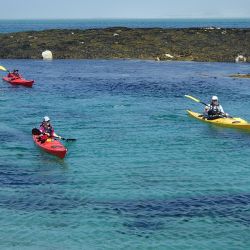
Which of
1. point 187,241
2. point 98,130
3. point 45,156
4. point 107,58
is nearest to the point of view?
point 187,241

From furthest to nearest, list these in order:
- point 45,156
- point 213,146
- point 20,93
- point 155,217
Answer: point 20,93 < point 213,146 < point 45,156 < point 155,217

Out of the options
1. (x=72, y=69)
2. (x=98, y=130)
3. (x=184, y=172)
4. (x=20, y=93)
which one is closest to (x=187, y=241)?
(x=184, y=172)

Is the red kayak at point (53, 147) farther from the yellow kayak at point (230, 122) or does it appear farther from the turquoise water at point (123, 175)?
the yellow kayak at point (230, 122)

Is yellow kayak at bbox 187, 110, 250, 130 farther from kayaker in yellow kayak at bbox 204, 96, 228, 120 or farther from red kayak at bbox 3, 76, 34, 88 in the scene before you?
red kayak at bbox 3, 76, 34, 88

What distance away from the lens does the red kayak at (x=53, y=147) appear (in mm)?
32594

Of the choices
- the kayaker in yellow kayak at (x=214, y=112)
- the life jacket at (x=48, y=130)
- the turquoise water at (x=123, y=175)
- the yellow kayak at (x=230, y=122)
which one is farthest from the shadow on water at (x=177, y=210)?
the kayaker in yellow kayak at (x=214, y=112)

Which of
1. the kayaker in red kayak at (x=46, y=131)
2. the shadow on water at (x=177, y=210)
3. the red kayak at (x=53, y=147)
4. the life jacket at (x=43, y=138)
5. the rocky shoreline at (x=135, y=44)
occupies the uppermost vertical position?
the rocky shoreline at (x=135, y=44)

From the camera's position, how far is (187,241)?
Result: 21297mm

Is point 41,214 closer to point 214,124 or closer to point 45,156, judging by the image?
point 45,156

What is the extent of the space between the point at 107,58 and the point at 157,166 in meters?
66.2

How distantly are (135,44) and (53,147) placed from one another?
70.0 m

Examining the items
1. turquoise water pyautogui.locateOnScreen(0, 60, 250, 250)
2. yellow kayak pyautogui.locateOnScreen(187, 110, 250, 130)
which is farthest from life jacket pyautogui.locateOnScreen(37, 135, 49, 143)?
yellow kayak pyautogui.locateOnScreen(187, 110, 250, 130)

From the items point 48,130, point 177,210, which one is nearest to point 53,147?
point 48,130

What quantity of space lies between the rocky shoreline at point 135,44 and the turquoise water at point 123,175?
38.2 metres
